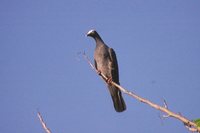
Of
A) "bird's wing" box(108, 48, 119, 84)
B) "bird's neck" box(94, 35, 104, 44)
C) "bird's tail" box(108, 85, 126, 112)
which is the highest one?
"bird's neck" box(94, 35, 104, 44)

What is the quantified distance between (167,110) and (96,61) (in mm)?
5484

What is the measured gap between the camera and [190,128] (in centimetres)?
260

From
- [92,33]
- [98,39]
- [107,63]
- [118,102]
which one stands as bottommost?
[118,102]

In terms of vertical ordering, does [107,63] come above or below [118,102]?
above

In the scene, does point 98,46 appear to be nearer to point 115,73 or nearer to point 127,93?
point 115,73

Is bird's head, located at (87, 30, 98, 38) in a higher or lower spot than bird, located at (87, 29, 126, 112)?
higher

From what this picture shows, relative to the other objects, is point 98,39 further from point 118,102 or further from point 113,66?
point 118,102

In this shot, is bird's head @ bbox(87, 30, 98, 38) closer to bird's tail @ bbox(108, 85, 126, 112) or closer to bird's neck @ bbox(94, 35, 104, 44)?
bird's neck @ bbox(94, 35, 104, 44)

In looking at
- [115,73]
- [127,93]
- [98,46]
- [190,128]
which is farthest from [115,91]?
[190,128]

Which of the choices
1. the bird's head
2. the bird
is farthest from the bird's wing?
the bird's head

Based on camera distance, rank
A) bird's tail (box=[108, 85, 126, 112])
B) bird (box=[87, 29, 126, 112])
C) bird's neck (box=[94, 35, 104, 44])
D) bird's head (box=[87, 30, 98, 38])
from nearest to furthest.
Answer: bird's tail (box=[108, 85, 126, 112]), bird (box=[87, 29, 126, 112]), bird's neck (box=[94, 35, 104, 44]), bird's head (box=[87, 30, 98, 38])

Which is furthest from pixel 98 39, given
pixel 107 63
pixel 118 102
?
pixel 118 102

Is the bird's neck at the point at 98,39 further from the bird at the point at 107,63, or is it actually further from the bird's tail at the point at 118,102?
the bird's tail at the point at 118,102

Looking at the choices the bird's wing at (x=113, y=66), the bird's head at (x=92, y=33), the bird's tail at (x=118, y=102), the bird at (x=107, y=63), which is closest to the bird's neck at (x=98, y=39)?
the bird's head at (x=92, y=33)
